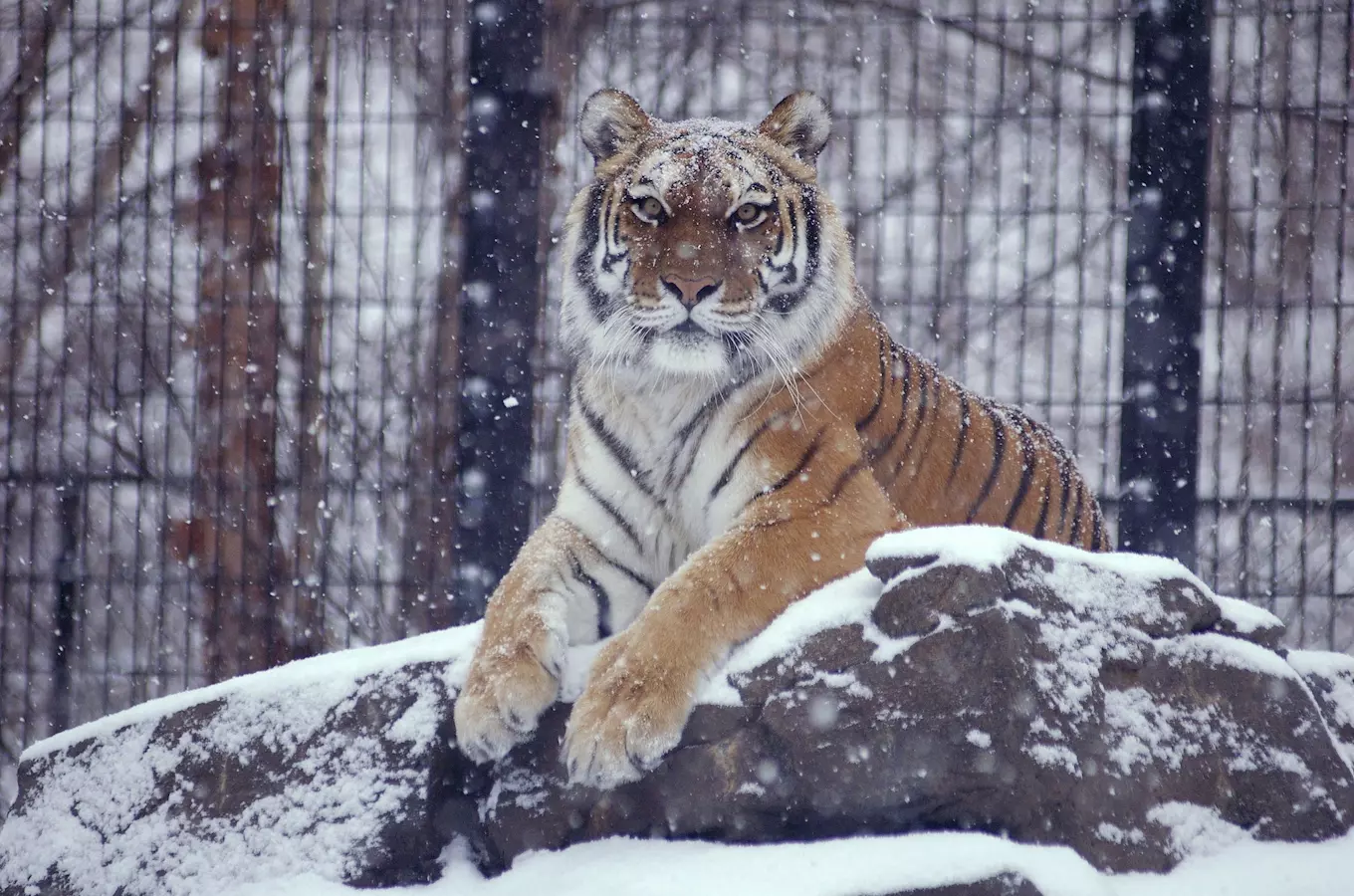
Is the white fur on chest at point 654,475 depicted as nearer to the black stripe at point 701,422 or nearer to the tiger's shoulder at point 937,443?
the black stripe at point 701,422

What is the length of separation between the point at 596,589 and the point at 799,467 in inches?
17.4

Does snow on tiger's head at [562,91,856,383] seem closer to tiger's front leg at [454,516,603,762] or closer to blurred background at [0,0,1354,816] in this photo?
tiger's front leg at [454,516,603,762]

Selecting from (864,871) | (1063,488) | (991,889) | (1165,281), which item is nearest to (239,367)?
(1063,488)

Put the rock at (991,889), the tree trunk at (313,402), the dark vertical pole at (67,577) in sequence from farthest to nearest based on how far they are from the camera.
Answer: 1. the dark vertical pole at (67,577)
2. the tree trunk at (313,402)
3. the rock at (991,889)

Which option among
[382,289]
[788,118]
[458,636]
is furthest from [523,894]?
[382,289]

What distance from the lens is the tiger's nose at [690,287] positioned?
7.82ft

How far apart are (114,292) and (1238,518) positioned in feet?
11.1

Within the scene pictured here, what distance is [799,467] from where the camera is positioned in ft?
7.93

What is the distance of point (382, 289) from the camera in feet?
13.5

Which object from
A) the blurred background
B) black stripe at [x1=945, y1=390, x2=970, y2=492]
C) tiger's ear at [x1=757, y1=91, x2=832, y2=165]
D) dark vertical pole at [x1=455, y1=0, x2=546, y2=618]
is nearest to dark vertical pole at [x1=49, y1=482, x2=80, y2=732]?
the blurred background

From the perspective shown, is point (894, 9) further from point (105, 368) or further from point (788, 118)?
point (105, 368)

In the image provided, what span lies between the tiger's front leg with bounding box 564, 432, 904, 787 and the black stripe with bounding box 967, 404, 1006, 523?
0.38 metres

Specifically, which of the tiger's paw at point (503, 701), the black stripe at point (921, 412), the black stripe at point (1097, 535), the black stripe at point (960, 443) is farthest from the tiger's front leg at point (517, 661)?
the black stripe at point (1097, 535)

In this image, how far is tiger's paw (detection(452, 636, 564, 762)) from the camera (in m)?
2.15
